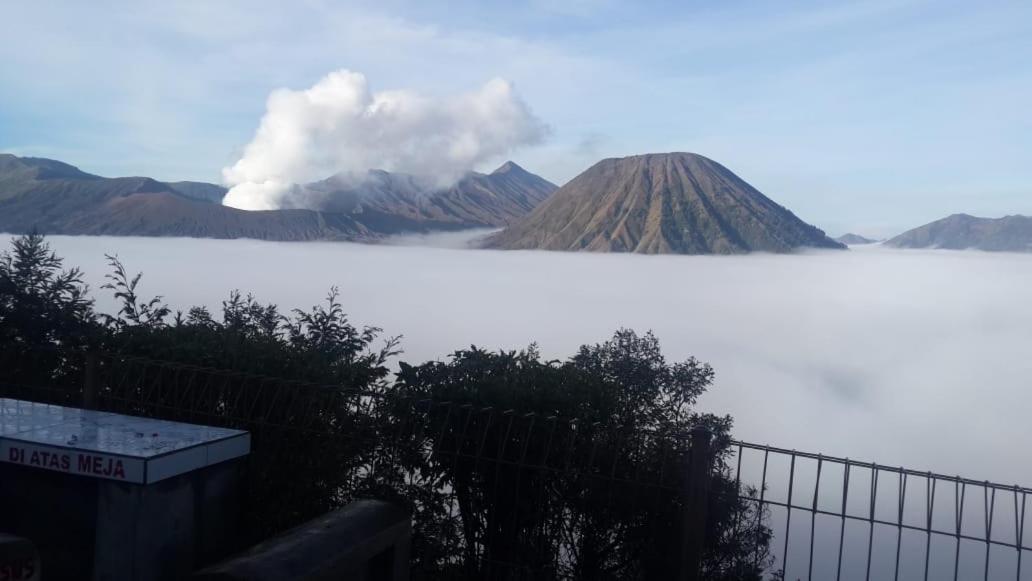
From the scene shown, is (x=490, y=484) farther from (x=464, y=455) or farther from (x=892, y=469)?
(x=892, y=469)

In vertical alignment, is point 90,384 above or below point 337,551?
above

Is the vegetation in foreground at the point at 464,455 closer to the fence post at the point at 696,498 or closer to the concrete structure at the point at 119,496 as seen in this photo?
the fence post at the point at 696,498

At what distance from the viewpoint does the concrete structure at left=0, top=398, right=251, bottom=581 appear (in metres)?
5.09

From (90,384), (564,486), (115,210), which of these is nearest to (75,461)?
(90,384)

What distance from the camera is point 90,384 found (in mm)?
7172

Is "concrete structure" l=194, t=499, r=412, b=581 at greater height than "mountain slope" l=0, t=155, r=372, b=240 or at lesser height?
lesser

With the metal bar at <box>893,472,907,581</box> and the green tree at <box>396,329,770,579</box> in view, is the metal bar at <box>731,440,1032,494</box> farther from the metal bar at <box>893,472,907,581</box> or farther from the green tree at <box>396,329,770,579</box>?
the green tree at <box>396,329,770,579</box>

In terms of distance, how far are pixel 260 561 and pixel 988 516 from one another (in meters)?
4.12

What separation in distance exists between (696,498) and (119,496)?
139 inches

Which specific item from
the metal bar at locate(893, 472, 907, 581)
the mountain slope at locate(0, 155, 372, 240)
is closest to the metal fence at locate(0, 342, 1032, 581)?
the metal bar at locate(893, 472, 907, 581)

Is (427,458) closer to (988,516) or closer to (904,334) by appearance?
(988,516)

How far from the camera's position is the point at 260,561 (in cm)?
466

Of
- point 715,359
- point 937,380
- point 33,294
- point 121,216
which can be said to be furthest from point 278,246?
point 33,294

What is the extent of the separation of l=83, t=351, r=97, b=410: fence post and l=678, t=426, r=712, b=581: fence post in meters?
4.96
